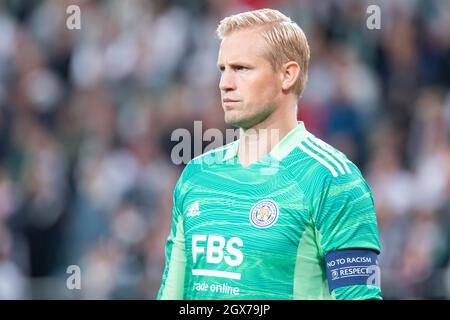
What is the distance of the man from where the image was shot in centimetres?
420

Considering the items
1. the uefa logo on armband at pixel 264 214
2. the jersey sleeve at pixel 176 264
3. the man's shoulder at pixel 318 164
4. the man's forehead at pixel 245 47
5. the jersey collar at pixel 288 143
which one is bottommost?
the jersey sleeve at pixel 176 264

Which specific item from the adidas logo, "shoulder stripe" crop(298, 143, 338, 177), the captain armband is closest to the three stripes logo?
"shoulder stripe" crop(298, 143, 338, 177)

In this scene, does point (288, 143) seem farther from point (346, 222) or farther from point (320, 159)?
point (346, 222)

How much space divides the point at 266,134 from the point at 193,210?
1.46 ft

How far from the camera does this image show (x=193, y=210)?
4551 mm

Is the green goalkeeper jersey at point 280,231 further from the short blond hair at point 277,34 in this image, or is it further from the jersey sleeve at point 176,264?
the short blond hair at point 277,34

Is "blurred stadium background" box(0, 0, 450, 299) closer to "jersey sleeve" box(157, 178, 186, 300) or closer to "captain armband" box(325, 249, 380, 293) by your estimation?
"jersey sleeve" box(157, 178, 186, 300)

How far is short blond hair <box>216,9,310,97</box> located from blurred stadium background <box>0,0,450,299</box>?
4.01m

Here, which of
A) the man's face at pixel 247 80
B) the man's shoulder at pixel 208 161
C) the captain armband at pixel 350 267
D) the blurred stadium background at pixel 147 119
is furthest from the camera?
the blurred stadium background at pixel 147 119

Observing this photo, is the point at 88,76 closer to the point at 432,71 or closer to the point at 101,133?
the point at 101,133

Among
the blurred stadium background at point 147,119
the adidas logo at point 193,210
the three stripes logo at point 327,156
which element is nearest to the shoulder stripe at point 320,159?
the three stripes logo at point 327,156

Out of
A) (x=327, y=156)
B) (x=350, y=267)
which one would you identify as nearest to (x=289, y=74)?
(x=327, y=156)

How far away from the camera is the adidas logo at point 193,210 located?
14.9 ft

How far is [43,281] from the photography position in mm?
9297
